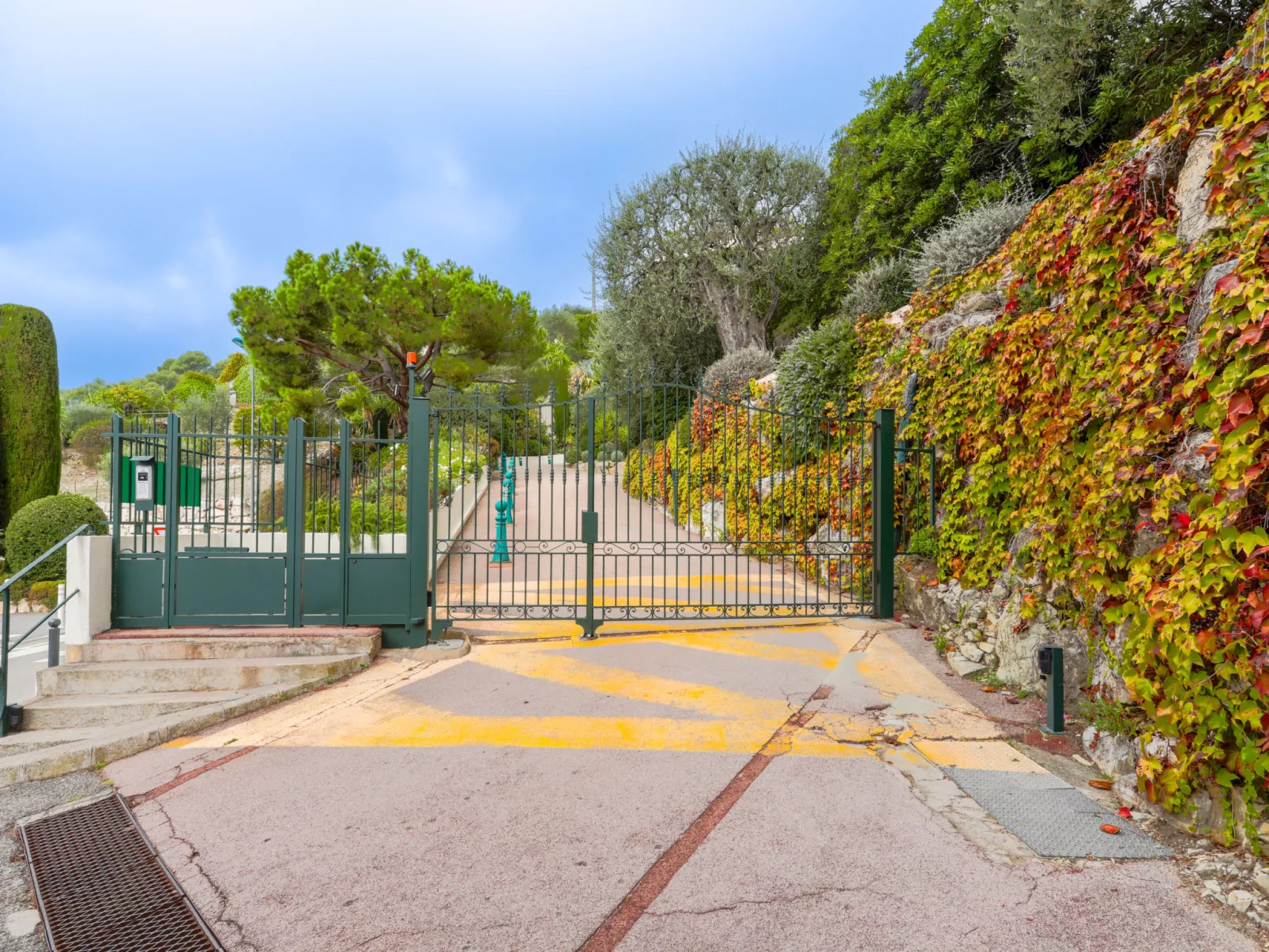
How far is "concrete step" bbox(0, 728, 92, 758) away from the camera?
452cm

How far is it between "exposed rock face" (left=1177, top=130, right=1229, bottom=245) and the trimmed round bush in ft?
44.7

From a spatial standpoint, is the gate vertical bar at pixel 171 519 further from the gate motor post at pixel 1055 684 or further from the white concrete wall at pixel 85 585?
the gate motor post at pixel 1055 684

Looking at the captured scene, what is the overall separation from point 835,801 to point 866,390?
6458 mm

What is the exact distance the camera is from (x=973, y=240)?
8.70 metres

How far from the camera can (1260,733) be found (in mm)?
2635

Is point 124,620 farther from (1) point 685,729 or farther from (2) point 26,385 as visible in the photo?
(2) point 26,385

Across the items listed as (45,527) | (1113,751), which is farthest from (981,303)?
(45,527)

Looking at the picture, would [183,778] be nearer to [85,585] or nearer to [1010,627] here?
[85,585]

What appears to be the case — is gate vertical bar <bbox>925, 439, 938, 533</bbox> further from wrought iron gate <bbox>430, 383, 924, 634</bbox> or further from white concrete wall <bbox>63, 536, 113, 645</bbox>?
white concrete wall <bbox>63, 536, 113, 645</bbox>

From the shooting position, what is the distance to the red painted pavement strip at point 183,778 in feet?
11.9

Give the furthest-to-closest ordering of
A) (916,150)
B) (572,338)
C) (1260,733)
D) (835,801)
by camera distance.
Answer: (572,338) → (916,150) → (835,801) → (1260,733)

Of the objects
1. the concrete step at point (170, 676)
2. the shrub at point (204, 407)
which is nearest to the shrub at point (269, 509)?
the concrete step at point (170, 676)

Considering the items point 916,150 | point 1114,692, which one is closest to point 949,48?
point 916,150

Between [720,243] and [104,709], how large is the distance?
15.2 meters
